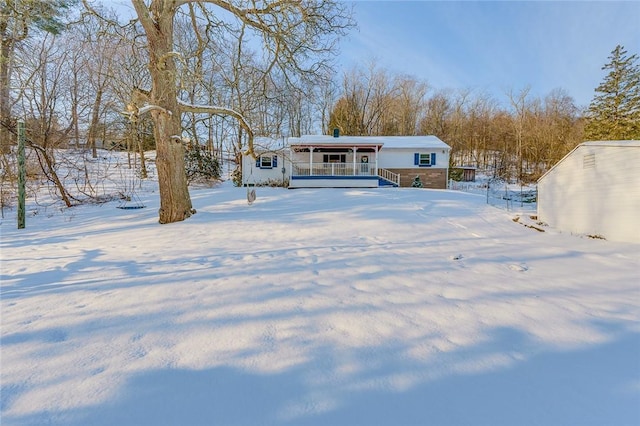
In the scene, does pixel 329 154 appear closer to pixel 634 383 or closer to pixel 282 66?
pixel 282 66

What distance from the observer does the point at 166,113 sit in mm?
7766

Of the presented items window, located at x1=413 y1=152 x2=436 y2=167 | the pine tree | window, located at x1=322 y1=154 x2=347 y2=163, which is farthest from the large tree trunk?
the pine tree

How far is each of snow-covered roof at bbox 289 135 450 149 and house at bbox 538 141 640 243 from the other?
488 inches

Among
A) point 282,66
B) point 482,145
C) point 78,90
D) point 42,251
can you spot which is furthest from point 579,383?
point 482,145

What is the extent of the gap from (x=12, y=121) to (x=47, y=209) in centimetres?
303

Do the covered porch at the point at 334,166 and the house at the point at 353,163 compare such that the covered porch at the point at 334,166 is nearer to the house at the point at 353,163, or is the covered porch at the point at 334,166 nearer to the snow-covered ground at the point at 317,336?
the house at the point at 353,163

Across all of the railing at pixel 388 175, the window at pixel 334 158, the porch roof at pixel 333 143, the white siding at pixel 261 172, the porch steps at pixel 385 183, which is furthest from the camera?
the window at pixel 334 158

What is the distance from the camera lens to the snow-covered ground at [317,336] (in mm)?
1682

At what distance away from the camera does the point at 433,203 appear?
11.9 m

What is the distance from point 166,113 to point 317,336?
760cm

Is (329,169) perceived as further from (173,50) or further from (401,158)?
(173,50)

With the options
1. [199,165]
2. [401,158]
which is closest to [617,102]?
[401,158]

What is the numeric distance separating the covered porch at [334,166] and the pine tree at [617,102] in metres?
20.1

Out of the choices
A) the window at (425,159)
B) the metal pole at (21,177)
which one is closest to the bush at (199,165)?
the metal pole at (21,177)
